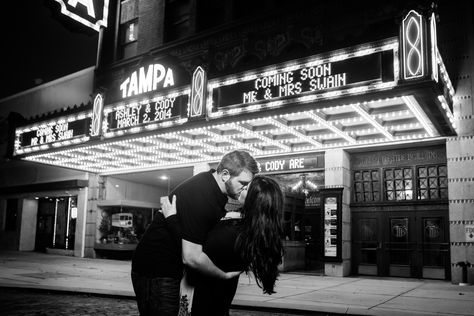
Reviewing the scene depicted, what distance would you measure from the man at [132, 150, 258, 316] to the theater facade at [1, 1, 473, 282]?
22.9 feet

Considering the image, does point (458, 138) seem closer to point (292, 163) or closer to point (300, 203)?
point (292, 163)

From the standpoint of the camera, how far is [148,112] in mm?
13875

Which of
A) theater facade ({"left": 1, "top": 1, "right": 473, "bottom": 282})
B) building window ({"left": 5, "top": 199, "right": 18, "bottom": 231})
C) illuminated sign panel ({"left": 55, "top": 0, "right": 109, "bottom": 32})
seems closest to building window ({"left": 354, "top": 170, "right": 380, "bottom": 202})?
theater facade ({"left": 1, "top": 1, "right": 473, "bottom": 282})

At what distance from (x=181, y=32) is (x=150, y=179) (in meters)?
7.26

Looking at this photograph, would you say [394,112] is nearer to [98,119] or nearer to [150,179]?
[98,119]

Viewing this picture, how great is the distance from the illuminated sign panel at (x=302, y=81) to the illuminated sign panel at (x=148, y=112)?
4.56ft

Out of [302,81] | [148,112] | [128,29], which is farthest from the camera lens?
[128,29]

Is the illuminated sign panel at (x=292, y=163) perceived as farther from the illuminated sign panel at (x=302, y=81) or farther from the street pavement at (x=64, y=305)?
the street pavement at (x=64, y=305)

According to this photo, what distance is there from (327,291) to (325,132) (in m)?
4.94

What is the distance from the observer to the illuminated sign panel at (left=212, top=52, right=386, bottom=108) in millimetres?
9570

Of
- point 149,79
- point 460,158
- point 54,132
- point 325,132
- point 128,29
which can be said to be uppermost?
point 128,29

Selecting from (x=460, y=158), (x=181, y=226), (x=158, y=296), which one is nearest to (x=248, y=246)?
(x=181, y=226)

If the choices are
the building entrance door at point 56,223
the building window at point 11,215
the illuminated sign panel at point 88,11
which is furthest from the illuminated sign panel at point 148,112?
the building window at point 11,215

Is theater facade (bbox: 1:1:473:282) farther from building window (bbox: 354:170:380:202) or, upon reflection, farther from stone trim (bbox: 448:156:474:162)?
stone trim (bbox: 448:156:474:162)
